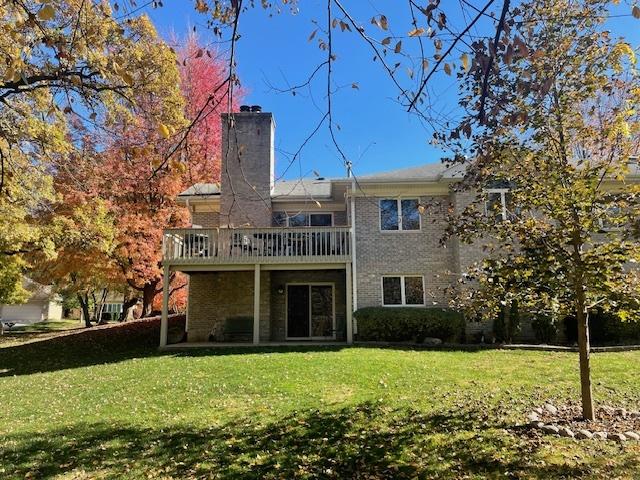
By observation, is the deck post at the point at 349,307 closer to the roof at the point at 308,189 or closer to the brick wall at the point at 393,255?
the brick wall at the point at 393,255

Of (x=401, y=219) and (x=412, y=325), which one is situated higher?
(x=401, y=219)

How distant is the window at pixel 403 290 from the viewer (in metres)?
16.4

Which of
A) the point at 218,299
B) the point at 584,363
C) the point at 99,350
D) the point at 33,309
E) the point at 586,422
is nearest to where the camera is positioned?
the point at 586,422

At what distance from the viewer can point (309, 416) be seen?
7105 millimetres

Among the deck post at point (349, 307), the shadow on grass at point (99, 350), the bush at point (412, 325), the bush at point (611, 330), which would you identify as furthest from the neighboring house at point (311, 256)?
the bush at point (611, 330)

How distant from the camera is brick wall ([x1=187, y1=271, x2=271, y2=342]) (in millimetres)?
17125

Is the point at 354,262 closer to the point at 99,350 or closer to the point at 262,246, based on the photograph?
the point at 262,246

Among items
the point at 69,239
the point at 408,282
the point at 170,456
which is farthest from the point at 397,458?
the point at 69,239

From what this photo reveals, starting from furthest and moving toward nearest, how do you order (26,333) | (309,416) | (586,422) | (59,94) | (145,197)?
(26,333)
(145,197)
(59,94)
(309,416)
(586,422)

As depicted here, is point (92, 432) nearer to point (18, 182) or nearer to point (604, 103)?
point (18, 182)

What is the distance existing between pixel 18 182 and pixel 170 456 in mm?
9008

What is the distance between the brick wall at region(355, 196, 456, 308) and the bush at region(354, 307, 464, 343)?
1.20 m

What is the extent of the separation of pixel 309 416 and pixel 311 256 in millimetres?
8549

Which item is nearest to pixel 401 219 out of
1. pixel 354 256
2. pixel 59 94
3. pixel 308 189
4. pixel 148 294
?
pixel 354 256
